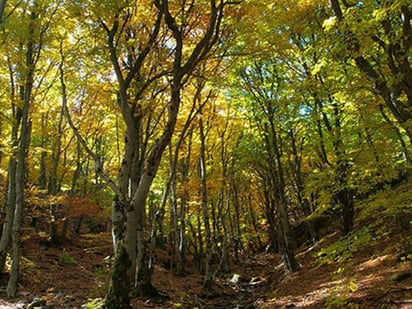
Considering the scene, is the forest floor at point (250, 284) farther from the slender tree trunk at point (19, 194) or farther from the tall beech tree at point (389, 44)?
the tall beech tree at point (389, 44)

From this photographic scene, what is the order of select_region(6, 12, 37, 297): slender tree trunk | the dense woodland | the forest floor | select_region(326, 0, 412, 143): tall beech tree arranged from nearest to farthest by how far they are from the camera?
select_region(326, 0, 412, 143): tall beech tree
the dense woodland
the forest floor
select_region(6, 12, 37, 297): slender tree trunk

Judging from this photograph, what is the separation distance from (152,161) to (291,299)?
5.78 m

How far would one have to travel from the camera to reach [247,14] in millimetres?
9195

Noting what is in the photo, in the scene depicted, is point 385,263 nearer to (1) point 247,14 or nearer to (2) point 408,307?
(2) point 408,307

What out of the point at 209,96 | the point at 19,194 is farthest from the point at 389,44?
the point at 19,194

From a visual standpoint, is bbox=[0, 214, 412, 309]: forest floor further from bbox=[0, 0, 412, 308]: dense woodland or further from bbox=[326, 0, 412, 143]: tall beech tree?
bbox=[326, 0, 412, 143]: tall beech tree

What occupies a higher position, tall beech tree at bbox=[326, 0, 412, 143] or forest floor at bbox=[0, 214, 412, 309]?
tall beech tree at bbox=[326, 0, 412, 143]

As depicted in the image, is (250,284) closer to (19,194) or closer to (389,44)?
(19,194)

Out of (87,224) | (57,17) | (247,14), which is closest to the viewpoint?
(247,14)

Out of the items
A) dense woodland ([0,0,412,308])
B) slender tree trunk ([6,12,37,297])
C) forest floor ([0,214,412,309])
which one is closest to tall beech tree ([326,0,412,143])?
dense woodland ([0,0,412,308])

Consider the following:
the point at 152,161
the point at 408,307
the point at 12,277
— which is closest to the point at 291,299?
the point at 408,307

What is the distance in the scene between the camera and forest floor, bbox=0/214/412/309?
7.24 meters

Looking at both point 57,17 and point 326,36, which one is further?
point 57,17

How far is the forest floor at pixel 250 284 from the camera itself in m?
7.24
